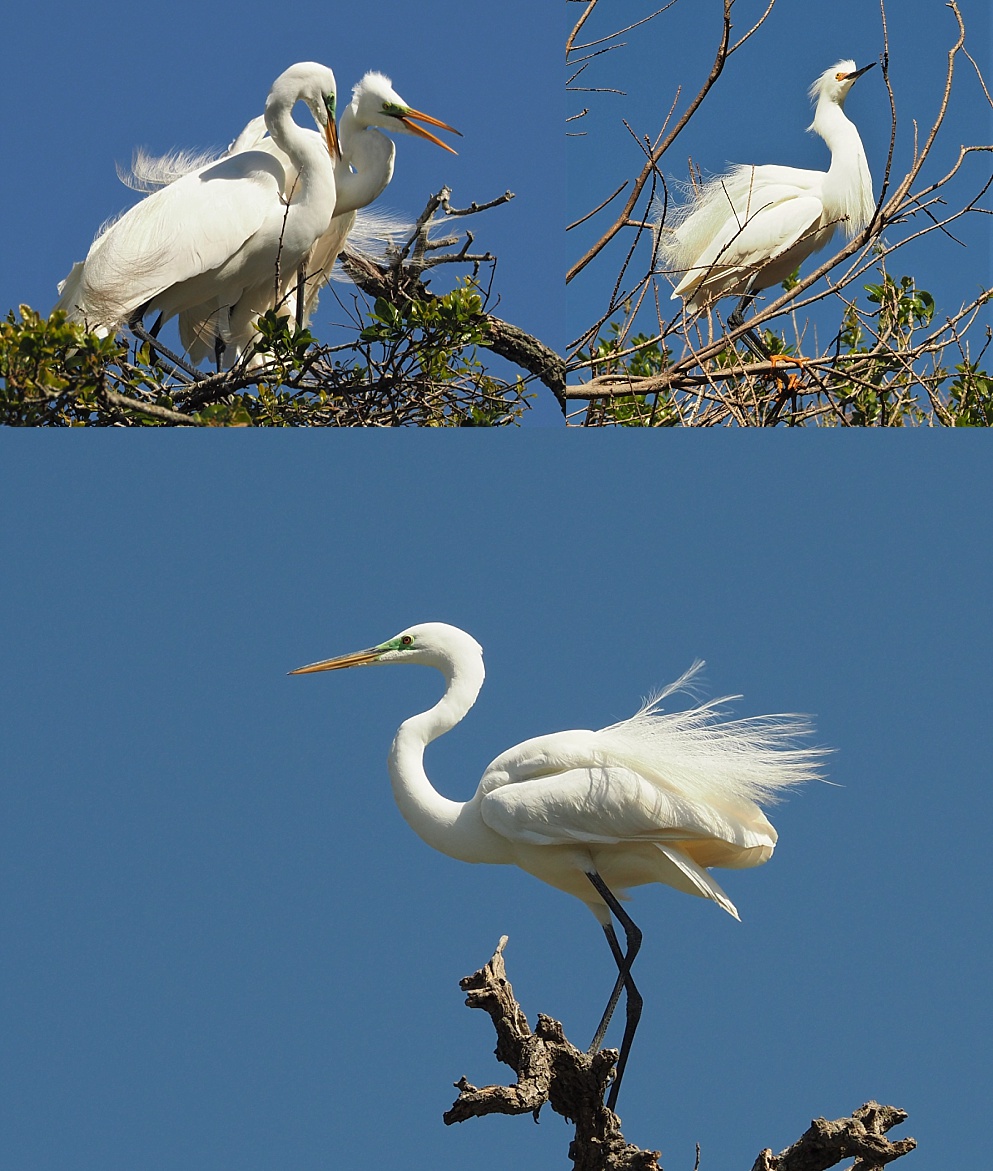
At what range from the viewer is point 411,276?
5.52 m

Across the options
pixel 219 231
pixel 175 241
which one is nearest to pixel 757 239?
pixel 219 231

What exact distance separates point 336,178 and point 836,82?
1.86 meters

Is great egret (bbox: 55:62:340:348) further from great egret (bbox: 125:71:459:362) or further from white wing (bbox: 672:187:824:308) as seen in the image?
white wing (bbox: 672:187:824:308)

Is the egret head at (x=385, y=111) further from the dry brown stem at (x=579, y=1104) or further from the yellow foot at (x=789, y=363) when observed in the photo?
the dry brown stem at (x=579, y=1104)

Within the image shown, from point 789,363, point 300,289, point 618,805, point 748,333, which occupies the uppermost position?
point 300,289

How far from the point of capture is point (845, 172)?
20.9 ft

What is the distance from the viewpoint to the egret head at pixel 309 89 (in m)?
5.59

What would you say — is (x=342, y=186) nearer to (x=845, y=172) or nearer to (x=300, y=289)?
(x=300, y=289)

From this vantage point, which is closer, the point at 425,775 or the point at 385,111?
the point at 425,775

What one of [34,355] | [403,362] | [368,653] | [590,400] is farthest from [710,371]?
[34,355]

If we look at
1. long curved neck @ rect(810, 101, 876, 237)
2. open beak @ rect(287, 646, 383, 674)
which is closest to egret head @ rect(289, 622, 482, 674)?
open beak @ rect(287, 646, 383, 674)

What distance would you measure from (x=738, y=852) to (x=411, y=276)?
6.69ft

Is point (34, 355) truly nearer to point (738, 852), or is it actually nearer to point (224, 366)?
point (224, 366)

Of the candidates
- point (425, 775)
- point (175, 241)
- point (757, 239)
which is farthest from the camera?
point (757, 239)
